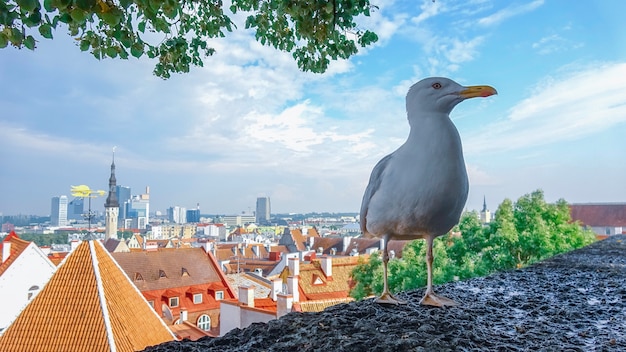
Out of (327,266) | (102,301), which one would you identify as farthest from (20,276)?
(327,266)

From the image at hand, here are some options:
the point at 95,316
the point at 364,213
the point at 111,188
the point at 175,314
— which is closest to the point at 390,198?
the point at 364,213

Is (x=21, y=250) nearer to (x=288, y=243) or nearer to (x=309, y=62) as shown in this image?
(x=309, y=62)

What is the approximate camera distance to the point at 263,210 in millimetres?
80000

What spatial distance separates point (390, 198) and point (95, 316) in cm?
537

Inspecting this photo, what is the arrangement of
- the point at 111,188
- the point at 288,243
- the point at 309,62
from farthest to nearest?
the point at 111,188, the point at 288,243, the point at 309,62

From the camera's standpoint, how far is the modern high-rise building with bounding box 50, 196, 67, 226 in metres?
56.8

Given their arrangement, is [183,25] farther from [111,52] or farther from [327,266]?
[327,266]

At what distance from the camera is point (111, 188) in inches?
1647

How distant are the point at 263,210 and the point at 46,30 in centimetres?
7904

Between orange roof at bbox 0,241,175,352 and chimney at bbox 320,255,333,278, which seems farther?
chimney at bbox 320,255,333,278

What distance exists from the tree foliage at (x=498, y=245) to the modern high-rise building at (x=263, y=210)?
6705 cm

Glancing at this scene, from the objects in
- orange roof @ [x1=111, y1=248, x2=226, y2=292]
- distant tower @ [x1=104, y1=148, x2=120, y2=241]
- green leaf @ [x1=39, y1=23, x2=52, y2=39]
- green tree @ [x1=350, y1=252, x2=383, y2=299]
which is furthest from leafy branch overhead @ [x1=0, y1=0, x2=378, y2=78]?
distant tower @ [x1=104, y1=148, x2=120, y2=241]

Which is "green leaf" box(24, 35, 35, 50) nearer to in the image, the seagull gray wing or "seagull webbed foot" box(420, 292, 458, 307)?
the seagull gray wing

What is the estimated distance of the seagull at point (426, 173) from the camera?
1881 millimetres
